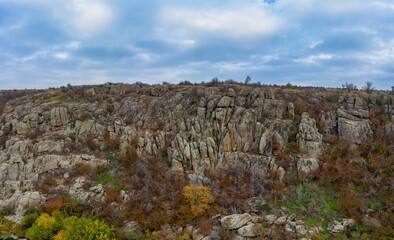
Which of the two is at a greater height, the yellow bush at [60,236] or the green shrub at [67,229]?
the green shrub at [67,229]

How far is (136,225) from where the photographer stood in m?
28.1

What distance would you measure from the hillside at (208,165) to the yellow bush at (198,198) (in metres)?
0.11

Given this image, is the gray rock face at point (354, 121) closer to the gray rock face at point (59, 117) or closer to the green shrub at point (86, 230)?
the green shrub at point (86, 230)

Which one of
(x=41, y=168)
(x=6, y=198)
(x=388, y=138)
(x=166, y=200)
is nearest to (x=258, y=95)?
(x=388, y=138)

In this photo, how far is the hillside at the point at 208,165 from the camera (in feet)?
89.5

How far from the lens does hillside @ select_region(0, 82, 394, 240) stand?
89.5 feet

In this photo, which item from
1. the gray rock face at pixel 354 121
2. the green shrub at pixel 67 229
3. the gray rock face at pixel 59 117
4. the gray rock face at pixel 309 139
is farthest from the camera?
the gray rock face at pixel 59 117

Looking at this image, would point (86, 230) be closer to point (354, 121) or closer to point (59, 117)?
point (59, 117)

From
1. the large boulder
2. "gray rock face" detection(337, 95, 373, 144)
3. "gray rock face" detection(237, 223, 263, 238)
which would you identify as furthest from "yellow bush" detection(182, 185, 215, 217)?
"gray rock face" detection(337, 95, 373, 144)

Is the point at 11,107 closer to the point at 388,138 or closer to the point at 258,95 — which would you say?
the point at 258,95

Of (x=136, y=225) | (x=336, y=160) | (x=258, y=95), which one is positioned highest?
(x=258, y=95)

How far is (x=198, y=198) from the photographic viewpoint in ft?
94.4

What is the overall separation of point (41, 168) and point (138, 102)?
52.0 ft

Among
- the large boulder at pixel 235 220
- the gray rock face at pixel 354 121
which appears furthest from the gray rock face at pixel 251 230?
the gray rock face at pixel 354 121
